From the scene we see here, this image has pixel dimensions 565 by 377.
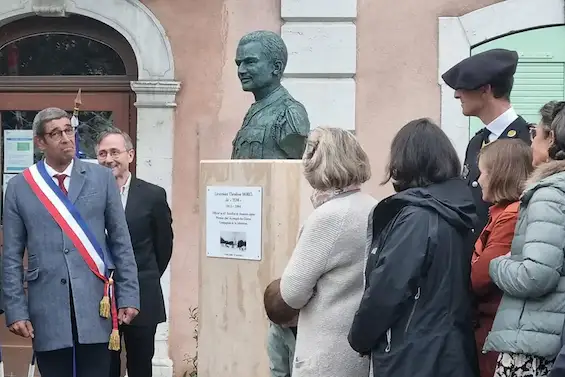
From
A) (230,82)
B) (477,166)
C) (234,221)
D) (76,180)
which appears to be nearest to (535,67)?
(230,82)

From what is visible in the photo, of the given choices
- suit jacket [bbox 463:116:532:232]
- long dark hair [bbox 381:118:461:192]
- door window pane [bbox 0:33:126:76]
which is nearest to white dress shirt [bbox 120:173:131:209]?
suit jacket [bbox 463:116:532:232]

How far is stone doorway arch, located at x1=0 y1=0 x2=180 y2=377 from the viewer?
7.23 meters

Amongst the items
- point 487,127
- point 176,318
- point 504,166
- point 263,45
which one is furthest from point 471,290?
point 176,318

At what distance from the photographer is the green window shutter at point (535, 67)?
7.16 meters

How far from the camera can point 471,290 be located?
341 centimetres

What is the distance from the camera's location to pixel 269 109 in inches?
184

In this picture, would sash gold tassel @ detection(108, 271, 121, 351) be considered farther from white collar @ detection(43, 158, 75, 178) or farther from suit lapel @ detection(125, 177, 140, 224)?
suit lapel @ detection(125, 177, 140, 224)

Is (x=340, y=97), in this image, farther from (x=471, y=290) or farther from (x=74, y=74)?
(x=471, y=290)

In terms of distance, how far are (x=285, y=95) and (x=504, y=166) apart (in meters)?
1.49

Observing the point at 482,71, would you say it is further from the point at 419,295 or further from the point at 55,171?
the point at 55,171

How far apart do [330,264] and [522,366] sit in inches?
32.2

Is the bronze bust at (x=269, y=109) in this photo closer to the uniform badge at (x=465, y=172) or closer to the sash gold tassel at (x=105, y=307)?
the uniform badge at (x=465, y=172)

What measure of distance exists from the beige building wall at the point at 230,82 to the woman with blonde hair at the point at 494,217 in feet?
11.6

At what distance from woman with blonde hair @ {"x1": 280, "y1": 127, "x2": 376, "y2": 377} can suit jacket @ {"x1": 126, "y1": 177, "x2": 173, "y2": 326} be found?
1.74 meters
